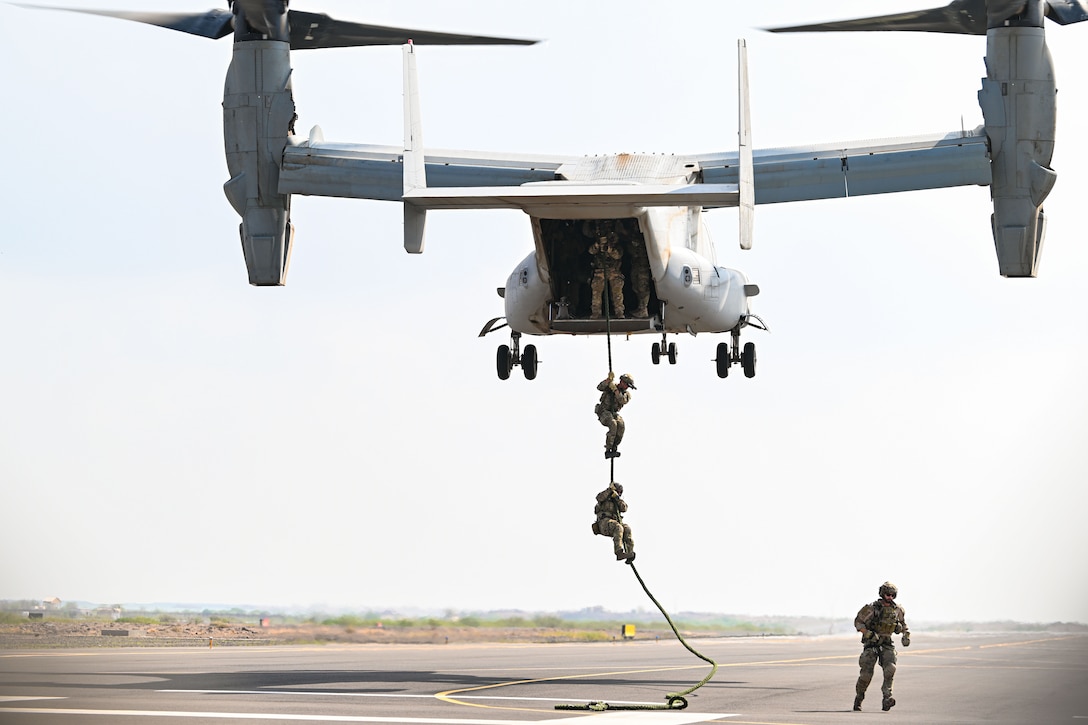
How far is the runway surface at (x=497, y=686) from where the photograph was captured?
18.0 m

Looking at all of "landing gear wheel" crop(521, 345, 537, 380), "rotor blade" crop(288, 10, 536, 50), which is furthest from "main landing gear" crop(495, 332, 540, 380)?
"rotor blade" crop(288, 10, 536, 50)

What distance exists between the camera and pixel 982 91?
26578mm

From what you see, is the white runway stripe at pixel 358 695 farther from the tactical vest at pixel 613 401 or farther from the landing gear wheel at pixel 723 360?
the landing gear wheel at pixel 723 360

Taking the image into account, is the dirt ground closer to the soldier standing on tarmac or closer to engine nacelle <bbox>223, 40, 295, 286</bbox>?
engine nacelle <bbox>223, 40, 295, 286</bbox>

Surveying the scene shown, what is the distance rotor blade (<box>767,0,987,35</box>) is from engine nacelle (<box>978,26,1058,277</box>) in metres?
0.60

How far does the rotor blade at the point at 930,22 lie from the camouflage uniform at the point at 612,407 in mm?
8351

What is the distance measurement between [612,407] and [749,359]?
1173 centimetres

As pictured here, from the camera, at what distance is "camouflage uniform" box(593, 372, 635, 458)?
21469 mm

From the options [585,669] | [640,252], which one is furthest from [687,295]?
[585,669]

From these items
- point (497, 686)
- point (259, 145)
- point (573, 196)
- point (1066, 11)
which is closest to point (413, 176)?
point (573, 196)

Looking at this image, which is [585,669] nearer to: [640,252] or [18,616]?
[640,252]

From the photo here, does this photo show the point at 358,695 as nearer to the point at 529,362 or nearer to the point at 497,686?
the point at 497,686

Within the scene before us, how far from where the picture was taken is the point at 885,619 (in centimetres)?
1948

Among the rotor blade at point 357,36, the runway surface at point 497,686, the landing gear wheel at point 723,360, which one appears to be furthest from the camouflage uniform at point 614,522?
the landing gear wheel at point 723,360
